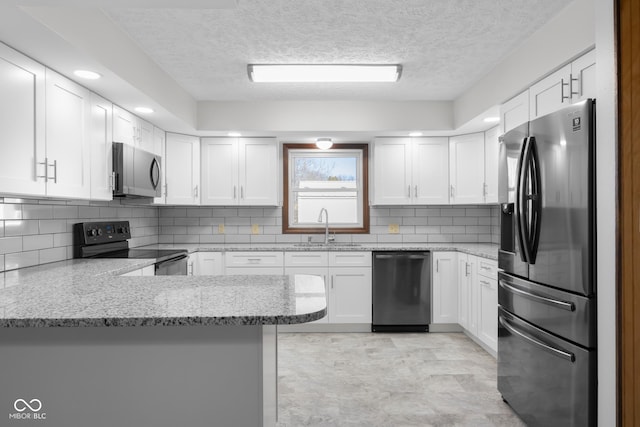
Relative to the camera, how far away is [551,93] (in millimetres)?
2531

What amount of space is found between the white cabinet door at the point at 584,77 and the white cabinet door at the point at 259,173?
2917 mm

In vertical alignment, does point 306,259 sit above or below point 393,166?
below

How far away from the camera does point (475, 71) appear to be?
10.8 ft

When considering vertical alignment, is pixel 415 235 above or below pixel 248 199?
below

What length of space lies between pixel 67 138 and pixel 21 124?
1.27 feet

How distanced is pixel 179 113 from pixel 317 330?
2517 millimetres

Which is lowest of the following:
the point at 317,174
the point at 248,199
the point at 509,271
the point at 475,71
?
the point at 509,271

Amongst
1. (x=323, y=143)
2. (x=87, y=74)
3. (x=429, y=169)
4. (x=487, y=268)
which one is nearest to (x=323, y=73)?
(x=323, y=143)

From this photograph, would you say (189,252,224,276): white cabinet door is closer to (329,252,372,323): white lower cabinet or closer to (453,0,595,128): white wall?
(329,252,372,323): white lower cabinet

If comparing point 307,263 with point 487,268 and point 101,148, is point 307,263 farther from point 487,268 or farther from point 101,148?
point 101,148

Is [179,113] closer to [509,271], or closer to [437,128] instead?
[437,128]

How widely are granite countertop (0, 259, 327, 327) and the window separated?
2.90 metres

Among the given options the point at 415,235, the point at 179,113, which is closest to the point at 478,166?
the point at 415,235

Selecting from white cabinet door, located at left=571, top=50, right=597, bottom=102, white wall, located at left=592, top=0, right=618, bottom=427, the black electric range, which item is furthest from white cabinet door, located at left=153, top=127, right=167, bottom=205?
white wall, located at left=592, top=0, right=618, bottom=427
